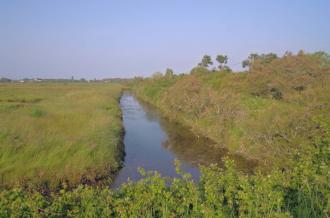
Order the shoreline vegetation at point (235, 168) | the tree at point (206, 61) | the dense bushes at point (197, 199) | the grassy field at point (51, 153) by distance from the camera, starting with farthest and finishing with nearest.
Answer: the tree at point (206, 61), the grassy field at point (51, 153), the shoreline vegetation at point (235, 168), the dense bushes at point (197, 199)

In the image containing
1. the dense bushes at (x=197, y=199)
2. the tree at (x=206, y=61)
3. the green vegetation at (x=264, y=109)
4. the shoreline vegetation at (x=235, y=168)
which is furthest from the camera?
the tree at (x=206, y=61)

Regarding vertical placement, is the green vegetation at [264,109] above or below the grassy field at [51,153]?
above

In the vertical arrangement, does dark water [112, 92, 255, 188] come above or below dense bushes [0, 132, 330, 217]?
below

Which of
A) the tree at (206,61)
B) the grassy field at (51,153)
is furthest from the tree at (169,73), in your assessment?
the grassy field at (51,153)

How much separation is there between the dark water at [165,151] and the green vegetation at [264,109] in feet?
3.67

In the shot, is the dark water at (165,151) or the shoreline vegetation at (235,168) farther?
the dark water at (165,151)

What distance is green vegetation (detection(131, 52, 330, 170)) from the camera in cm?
1384

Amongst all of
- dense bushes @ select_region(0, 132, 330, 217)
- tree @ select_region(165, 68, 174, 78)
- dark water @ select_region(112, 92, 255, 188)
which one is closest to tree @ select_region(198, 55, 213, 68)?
tree @ select_region(165, 68, 174, 78)

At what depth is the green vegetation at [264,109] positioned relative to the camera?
13.8 metres

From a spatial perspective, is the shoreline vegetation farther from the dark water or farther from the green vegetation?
the dark water

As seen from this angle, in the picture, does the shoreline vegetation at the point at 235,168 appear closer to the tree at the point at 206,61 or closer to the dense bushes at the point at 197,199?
the dense bushes at the point at 197,199

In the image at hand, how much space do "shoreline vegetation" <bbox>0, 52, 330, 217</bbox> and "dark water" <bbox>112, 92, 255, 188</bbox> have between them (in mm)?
1138

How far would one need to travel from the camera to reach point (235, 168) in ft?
26.2

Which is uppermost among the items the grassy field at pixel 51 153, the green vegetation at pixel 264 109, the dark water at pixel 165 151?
the green vegetation at pixel 264 109
